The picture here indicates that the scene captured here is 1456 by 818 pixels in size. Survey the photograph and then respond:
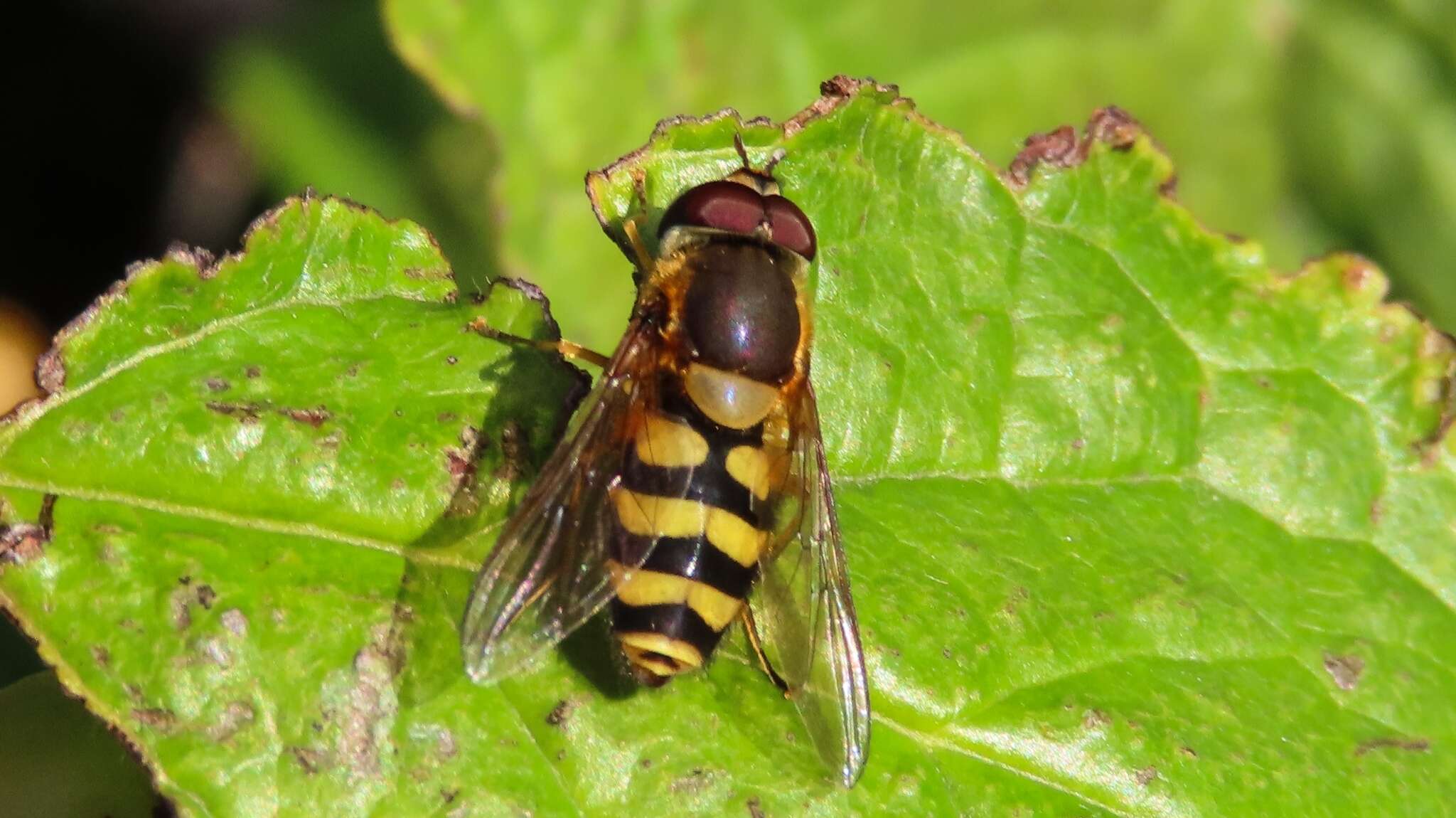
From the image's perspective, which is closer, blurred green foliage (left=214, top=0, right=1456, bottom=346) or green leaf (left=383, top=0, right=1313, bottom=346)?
green leaf (left=383, top=0, right=1313, bottom=346)

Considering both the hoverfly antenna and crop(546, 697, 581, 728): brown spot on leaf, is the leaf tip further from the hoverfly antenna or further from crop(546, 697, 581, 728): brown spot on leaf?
crop(546, 697, 581, 728): brown spot on leaf

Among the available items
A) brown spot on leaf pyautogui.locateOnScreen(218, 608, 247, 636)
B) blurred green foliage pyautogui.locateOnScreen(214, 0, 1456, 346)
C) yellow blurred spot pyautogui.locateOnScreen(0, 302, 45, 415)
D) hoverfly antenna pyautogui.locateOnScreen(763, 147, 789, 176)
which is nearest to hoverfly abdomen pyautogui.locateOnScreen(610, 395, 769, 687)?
hoverfly antenna pyautogui.locateOnScreen(763, 147, 789, 176)

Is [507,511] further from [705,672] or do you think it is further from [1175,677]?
[1175,677]

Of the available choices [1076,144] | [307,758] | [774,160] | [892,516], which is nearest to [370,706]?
[307,758]

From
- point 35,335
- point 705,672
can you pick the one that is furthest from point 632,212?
point 35,335

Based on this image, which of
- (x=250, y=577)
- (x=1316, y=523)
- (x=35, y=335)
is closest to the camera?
(x=250, y=577)
